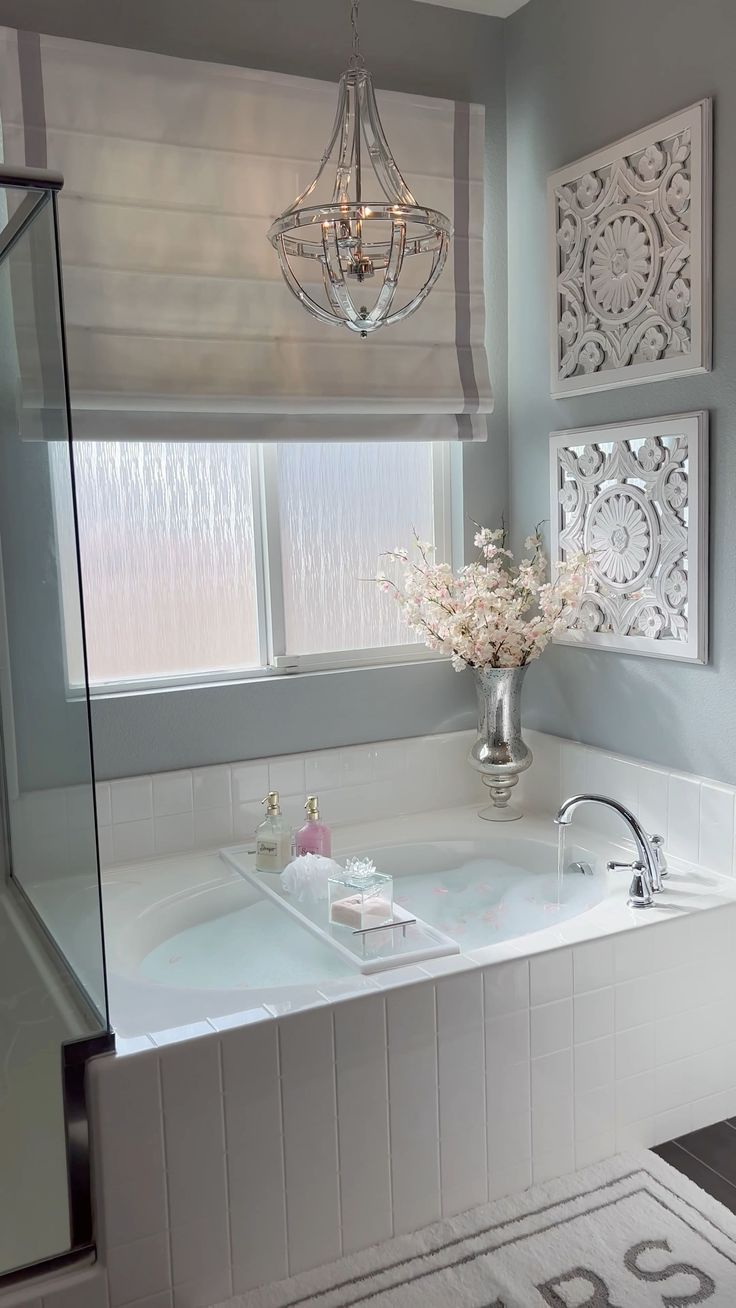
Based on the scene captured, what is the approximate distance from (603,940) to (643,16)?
2.18 m

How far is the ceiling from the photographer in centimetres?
308

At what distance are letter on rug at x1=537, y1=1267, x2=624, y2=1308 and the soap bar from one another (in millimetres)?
714

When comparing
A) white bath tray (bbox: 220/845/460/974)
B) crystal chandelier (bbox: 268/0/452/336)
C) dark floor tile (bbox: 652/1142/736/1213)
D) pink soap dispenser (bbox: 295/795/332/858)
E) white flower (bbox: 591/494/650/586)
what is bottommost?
dark floor tile (bbox: 652/1142/736/1213)

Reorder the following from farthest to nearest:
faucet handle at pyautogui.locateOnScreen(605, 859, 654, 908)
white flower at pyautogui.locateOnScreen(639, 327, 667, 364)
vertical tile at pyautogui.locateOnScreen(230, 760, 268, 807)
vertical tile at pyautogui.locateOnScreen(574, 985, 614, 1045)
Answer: vertical tile at pyautogui.locateOnScreen(230, 760, 268, 807), white flower at pyautogui.locateOnScreen(639, 327, 667, 364), faucet handle at pyautogui.locateOnScreen(605, 859, 654, 908), vertical tile at pyautogui.locateOnScreen(574, 985, 614, 1045)

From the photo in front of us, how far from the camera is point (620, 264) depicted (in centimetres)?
277

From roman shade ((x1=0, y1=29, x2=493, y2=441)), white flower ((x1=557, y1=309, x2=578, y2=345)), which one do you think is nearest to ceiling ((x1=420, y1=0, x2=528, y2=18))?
roman shade ((x1=0, y1=29, x2=493, y2=441))

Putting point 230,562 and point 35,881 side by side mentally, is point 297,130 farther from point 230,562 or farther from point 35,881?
point 35,881

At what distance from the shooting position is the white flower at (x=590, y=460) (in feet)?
9.58

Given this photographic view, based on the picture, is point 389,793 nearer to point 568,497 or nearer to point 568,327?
point 568,497

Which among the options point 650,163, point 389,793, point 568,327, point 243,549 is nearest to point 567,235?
point 568,327

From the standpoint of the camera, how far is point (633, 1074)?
91.1 inches

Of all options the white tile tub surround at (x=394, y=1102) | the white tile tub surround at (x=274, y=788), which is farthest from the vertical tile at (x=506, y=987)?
the white tile tub surround at (x=274, y=788)

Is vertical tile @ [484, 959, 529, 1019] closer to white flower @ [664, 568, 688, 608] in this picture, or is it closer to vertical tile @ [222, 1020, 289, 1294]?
vertical tile @ [222, 1020, 289, 1294]

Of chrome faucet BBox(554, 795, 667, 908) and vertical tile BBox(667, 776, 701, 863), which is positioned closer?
chrome faucet BBox(554, 795, 667, 908)
